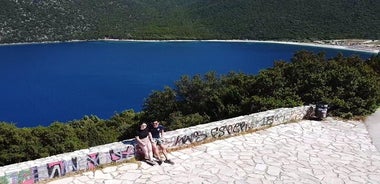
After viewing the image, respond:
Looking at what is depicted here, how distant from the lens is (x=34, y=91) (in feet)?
313

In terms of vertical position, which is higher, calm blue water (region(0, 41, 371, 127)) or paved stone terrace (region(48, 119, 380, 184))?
paved stone terrace (region(48, 119, 380, 184))

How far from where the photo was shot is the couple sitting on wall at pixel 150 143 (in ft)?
42.4

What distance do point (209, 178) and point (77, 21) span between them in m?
195

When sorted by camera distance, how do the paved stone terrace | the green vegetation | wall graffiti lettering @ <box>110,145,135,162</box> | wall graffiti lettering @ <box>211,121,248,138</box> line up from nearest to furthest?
the paved stone terrace < wall graffiti lettering @ <box>110,145,135,162</box> < wall graffiti lettering @ <box>211,121,248,138</box> < the green vegetation

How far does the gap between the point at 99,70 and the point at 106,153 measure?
111 meters

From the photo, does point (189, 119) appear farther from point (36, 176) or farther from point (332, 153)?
point (36, 176)

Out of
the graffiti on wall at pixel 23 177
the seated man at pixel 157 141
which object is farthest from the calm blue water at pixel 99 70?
the graffiti on wall at pixel 23 177

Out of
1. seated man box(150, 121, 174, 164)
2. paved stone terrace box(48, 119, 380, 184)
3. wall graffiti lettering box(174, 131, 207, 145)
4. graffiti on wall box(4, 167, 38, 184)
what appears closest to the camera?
graffiti on wall box(4, 167, 38, 184)

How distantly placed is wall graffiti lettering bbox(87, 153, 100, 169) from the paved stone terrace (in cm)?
28

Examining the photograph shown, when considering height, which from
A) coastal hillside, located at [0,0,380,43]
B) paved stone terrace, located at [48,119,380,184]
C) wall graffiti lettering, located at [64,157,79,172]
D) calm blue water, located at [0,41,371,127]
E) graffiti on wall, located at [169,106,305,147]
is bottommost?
calm blue water, located at [0,41,371,127]

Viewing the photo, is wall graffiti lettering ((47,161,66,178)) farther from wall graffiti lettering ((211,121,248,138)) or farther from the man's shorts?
wall graffiti lettering ((211,121,248,138))

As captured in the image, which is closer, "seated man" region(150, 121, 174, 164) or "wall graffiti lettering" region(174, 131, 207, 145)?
"seated man" region(150, 121, 174, 164)

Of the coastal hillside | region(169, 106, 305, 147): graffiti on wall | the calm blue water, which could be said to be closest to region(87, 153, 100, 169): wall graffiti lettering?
region(169, 106, 305, 147): graffiti on wall

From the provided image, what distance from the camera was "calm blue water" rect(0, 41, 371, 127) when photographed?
81.6 meters
